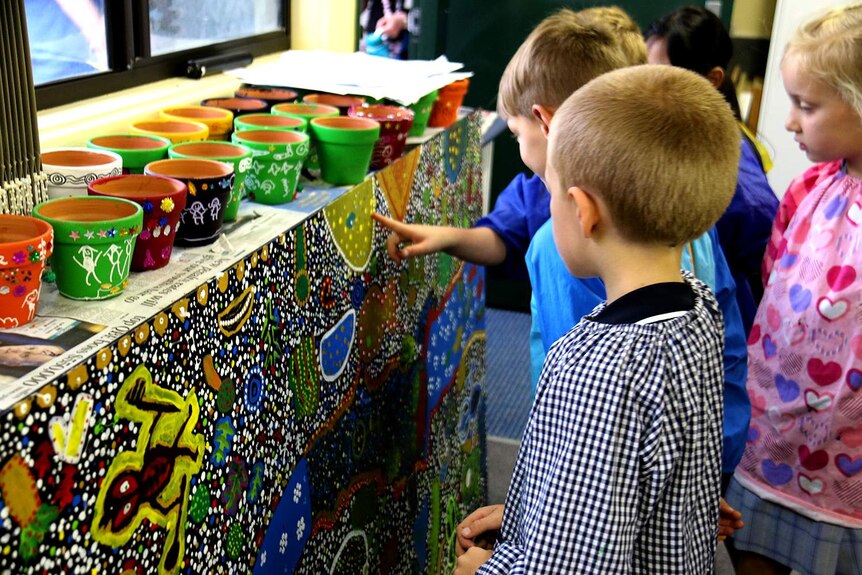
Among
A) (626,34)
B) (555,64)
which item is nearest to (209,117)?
(555,64)

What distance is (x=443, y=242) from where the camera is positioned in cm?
143

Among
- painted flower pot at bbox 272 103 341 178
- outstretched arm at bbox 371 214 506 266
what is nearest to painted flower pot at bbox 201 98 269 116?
painted flower pot at bbox 272 103 341 178

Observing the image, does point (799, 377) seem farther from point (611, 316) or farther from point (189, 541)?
point (189, 541)

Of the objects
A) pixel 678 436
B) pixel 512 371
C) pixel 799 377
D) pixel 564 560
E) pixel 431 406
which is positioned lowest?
pixel 512 371

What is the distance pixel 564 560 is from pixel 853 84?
95 cm

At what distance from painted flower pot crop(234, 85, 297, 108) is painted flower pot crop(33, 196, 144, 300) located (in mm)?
608

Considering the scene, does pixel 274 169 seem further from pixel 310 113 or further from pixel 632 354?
pixel 632 354

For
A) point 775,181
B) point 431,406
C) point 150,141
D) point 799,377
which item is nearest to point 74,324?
point 150,141

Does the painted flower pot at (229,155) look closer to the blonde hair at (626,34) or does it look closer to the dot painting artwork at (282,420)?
the dot painting artwork at (282,420)

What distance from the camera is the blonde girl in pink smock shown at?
4.52 feet

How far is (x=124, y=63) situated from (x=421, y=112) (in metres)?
0.51

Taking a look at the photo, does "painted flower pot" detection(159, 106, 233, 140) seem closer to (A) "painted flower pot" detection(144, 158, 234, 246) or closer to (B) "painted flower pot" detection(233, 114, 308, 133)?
(B) "painted flower pot" detection(233, 114, 308, 133)

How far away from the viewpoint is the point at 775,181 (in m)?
2.91

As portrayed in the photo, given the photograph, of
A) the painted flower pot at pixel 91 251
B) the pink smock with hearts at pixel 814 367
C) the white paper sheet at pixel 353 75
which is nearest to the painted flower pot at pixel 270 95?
the white paper sheet at pixel 353 75
